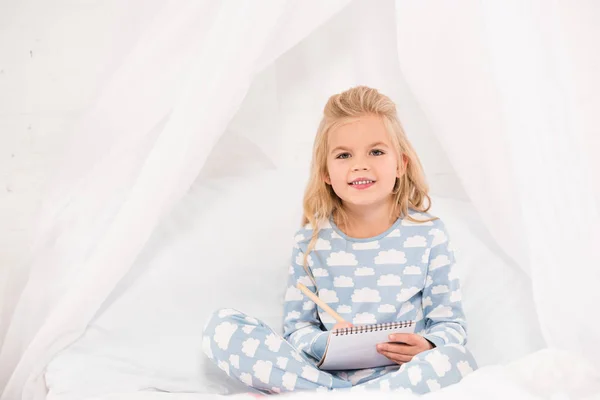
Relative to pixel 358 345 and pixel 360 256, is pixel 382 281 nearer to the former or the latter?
pixel 360 256

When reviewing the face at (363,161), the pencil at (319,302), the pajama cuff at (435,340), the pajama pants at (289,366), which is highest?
the face at (363,161)

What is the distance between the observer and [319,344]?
4.15ft

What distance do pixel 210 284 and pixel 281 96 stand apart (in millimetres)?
550

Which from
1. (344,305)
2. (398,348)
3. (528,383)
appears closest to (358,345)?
(398,348)

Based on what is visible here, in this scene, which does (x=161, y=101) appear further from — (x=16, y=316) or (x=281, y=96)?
(x=281, y=96)

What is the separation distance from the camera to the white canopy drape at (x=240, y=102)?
104 centimetres

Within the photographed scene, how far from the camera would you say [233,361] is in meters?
1.21

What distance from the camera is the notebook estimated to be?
1182 millimetres

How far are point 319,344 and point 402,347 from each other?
15 cm

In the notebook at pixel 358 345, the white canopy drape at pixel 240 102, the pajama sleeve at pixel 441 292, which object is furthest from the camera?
the pajama sleeve at pixel 441 292

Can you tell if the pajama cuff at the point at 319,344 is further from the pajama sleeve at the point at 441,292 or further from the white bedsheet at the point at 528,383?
the white bedsheet at the point at 528,383

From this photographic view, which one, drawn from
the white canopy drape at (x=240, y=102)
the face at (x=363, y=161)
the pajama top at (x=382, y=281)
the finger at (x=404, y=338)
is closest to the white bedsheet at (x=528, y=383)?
Answer: the white canopy drape at (x=240, y=102)

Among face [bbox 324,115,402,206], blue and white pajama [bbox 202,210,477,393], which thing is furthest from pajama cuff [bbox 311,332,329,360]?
face [bbox 324,115,402,206]

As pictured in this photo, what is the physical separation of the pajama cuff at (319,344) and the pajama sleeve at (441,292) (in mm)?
183
